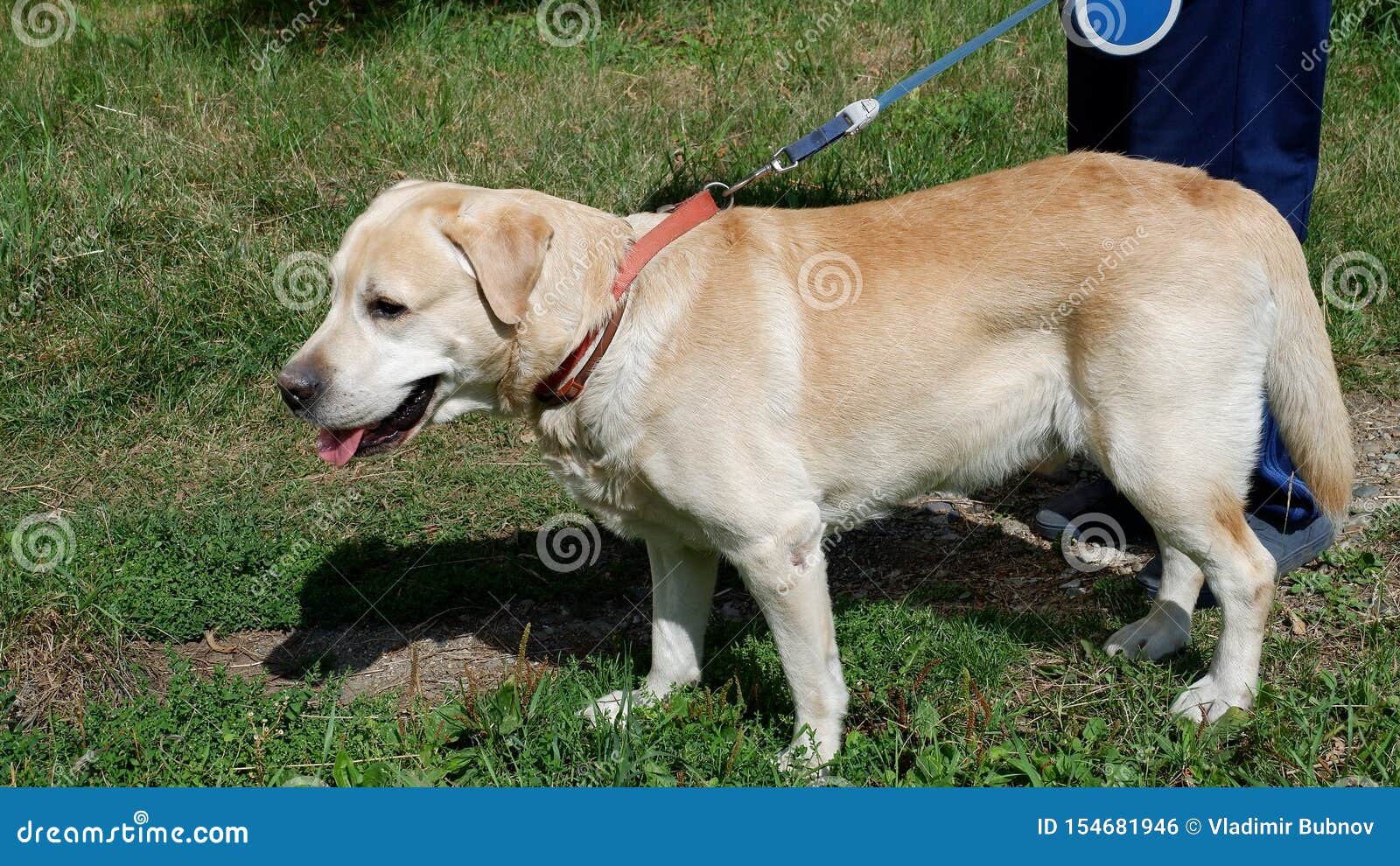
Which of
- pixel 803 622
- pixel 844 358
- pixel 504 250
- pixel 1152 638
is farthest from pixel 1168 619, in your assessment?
pixel 504 250

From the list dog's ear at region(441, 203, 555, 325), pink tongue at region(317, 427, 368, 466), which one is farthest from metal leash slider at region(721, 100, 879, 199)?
pink tongue at region(317, 427, 368, 466)

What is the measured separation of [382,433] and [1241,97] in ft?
9.03

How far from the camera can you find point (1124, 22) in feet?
11.6

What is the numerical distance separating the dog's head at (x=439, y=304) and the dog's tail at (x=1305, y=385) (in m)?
1.84

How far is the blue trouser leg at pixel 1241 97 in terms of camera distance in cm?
351

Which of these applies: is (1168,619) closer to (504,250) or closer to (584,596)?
(584,596)

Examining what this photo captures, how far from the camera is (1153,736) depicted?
315 centimetres

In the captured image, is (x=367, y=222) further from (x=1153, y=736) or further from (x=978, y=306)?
(x=1153, y=736)

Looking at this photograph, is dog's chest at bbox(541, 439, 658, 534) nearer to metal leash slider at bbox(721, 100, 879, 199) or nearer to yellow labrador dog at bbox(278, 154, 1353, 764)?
yellow labrador dog at bbox(278, 154, 1353, 764)

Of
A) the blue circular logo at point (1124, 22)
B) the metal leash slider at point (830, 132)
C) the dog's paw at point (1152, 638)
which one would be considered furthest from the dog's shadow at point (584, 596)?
the blue circular logo at point (1124, 22)

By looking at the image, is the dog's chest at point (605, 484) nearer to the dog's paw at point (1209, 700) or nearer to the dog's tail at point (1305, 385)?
the dog's paw at point (1209, 700)

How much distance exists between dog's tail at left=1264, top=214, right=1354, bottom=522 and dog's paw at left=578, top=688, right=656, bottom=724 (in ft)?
6.54

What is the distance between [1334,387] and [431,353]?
99.2 inches

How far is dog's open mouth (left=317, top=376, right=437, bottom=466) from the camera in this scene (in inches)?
120
